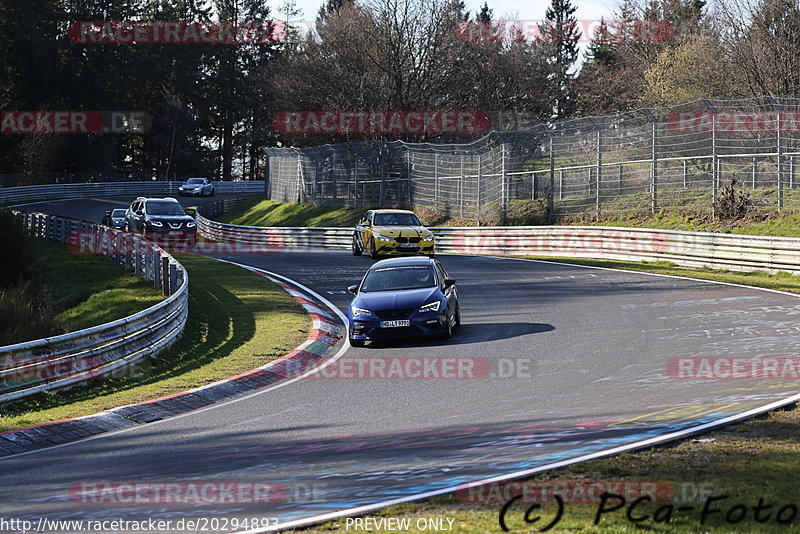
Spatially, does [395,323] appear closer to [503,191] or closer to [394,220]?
[394,220]

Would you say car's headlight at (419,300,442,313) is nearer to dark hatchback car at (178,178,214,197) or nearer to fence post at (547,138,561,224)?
fence post at (547,138,561,224)

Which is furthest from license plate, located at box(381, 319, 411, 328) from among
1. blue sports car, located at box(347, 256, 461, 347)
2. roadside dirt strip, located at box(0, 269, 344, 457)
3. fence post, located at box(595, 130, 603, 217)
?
fence post, located at box(595, 130, 603, 217)

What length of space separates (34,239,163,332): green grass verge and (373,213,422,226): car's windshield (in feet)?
24.0

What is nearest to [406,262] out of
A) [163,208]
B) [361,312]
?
[361,312]

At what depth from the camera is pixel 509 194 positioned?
38.0 meters

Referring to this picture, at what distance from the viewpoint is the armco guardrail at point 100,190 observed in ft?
235

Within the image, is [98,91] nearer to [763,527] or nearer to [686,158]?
[686,158]

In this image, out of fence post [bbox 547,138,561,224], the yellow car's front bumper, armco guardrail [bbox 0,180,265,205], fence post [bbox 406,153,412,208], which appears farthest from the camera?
armco guardrail [bbox 0,180,265,205]

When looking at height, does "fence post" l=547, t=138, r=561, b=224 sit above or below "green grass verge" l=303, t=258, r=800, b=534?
above

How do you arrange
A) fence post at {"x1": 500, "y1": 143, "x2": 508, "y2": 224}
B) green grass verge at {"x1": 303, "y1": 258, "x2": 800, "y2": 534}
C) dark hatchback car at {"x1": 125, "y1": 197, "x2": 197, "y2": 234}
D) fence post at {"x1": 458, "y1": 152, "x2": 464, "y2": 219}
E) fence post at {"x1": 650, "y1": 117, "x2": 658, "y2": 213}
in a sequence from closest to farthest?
green grass verge at {"x1": 303, "y1": 258, "x2": 800, "y2": 534} → fence post at {"x1": 650, "y1": 117, "x2": 658, "y2": 213} → fence post at {"x1": 500, "y1": 143, "x2": 508, "y2": 224} → dark hatchback car at {"x1": 125, "y1": 197, "x2": 197, "y2": 234} → fence post at {"x1": 458, "y1": 152, "x2": 464, "y2": 219}

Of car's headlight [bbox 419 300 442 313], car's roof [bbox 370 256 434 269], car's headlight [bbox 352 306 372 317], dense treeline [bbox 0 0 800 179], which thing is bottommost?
car's headlight [bbox 352 306 372 317]

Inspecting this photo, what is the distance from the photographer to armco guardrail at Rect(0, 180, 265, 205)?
235 ft

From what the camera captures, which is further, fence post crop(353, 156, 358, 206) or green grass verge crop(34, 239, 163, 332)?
fence post crop(353, 156, 358, 206)

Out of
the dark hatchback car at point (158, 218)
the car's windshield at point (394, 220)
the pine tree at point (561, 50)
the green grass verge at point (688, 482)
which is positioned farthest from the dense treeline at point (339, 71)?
the green grass verge at point (688, 482)
